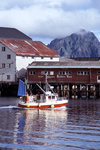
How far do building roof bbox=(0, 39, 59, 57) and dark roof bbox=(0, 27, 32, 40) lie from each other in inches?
385

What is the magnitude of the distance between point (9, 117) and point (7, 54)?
60857 mm

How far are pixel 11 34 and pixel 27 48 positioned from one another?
17267 mm

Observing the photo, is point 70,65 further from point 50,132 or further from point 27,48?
point 50,132

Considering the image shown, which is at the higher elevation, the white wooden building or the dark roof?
the dark roof

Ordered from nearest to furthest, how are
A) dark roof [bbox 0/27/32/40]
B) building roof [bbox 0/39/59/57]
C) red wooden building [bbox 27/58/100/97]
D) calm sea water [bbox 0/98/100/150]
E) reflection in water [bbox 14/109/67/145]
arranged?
calm sea water [bbox 0/98/100/150]
reflection in water [bbox 14/109/67/145]
red wooden building [bbox 27/58/100/97]
building roof [bbox 0/39/59/57]
dark roof [bbox 0/27/32/40]

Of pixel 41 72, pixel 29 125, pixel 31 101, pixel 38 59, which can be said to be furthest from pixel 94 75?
pixel 29 125

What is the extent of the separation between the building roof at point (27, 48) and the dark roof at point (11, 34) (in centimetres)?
978

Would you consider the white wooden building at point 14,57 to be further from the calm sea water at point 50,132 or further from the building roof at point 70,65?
the calm sea water at point 50,132

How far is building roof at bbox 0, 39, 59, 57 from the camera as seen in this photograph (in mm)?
115438

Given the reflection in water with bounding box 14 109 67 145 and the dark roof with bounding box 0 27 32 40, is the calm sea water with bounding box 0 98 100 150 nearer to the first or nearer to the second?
the reflection in water with bounding box 14 109 67 145

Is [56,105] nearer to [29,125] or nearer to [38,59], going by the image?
[29,125]

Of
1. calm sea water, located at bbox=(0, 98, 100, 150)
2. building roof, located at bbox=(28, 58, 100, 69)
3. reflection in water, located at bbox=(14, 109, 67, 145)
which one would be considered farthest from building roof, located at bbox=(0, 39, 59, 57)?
calm sea water, located at bbox=(0, 98, 100, 150)

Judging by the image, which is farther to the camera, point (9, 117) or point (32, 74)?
point (32, 74)

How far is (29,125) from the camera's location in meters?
46.7
